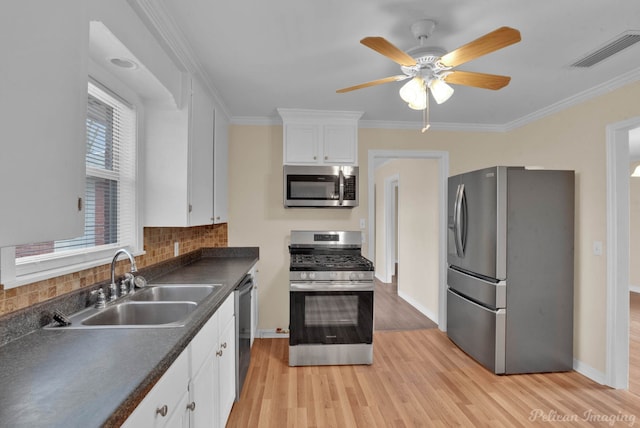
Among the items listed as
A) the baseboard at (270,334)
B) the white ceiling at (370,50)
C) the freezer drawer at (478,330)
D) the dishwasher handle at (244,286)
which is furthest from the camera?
the baseboard at (270,334)

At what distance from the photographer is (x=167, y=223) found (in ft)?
6.90

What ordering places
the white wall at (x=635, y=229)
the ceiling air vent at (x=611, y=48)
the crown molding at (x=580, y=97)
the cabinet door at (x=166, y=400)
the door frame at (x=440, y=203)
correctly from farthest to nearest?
the white wall at (x=635, y=229)
the door frame at (x=440, y=203)
the crown molding at (x=580, y=97)
the ceiling air vent at (x=611, y=48)
the cabinet door at (x=166, y=400)

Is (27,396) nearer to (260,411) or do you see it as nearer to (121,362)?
(121,362)

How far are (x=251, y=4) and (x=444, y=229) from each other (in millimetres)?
2975

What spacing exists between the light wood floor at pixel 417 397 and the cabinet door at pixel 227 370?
174 millimetres

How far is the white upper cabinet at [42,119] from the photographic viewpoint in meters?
0.74

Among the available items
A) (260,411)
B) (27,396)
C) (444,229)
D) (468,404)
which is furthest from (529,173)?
(27,396)

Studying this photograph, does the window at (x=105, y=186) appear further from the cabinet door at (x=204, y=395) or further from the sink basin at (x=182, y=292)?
the cabinet door at (x=204, y=395)

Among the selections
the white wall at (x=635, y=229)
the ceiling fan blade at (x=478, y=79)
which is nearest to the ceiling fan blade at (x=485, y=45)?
the ceiling fan blade at (x=478, y=79)

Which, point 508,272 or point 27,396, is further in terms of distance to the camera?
point 508,272

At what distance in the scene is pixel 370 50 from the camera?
204 cm

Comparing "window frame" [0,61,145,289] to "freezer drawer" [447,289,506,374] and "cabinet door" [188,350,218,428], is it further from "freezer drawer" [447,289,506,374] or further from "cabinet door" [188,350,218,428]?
"freezer drawer" [447,289,506,374]

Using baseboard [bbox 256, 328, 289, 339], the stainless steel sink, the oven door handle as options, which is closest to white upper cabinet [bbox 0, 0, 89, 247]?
the stainless steel sink

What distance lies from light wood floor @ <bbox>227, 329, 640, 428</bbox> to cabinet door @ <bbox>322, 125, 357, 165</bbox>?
194 cm
